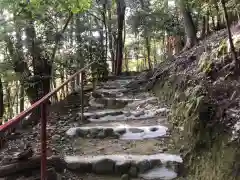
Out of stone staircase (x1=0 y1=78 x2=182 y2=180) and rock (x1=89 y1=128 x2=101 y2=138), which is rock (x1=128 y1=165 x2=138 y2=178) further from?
rock (x1=89 y1=128 x2=101 y2=138)

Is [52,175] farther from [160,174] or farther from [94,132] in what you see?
[94,132]

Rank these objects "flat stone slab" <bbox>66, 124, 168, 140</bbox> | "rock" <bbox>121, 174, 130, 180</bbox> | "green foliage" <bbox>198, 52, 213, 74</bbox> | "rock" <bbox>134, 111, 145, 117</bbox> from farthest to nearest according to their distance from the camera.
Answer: "rock" <bbox>134, 111, 145, 117</bbox>, "green foliage" <bbox>198, 52, 213, 74</bbox>, "flat stone slab" <bbox>66, 124, 168, 140</bbox>, "rock" <bbox>121, 174, 130, 180</bbox>

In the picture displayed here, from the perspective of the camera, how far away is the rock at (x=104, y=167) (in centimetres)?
320

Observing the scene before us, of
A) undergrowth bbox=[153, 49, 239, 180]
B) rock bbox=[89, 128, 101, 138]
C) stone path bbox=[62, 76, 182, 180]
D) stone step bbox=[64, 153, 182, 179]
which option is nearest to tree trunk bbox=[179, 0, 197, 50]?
stone path bbox=[62, 76, 182, 180]

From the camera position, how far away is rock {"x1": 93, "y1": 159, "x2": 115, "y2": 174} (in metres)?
3.20

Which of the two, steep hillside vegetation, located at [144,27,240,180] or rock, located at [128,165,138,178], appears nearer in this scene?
steep hillside vegetation, located at [144,27,240,180]

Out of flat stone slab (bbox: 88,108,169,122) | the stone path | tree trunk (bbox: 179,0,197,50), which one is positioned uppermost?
tree trunk (bbox: 179,0,197,50)

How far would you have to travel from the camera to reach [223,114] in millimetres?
2996

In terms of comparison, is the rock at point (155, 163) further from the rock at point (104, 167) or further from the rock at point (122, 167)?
the rock at point (104, 167)

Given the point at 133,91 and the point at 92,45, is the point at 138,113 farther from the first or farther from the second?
the point at 92,45

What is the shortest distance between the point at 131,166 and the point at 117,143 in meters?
0.76

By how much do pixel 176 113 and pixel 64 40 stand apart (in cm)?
496

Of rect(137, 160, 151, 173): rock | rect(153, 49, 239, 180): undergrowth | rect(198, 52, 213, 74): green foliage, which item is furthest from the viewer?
rect(198, 52, 213, 74): green foliage

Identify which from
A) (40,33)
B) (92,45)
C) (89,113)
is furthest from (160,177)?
(92,45)
